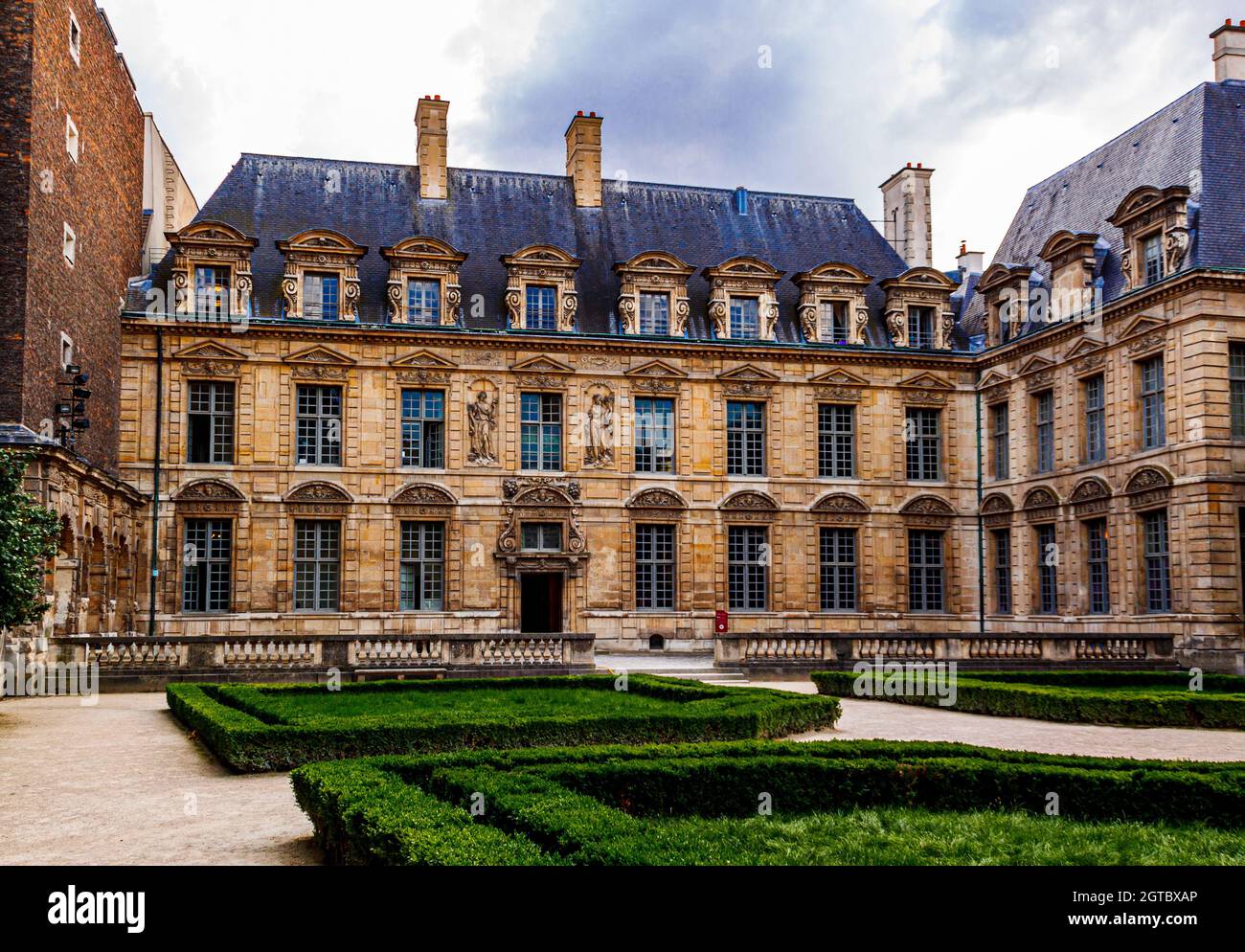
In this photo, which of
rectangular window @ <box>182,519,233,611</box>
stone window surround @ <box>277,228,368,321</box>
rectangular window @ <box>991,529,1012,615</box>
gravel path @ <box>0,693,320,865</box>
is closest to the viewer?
gravel path @ <box>0,693,320,865</box>

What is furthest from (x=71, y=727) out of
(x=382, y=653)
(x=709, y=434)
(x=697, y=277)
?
(x=697, y=277)

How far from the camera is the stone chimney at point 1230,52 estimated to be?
3080 centimetres

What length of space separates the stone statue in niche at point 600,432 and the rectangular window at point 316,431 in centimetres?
681

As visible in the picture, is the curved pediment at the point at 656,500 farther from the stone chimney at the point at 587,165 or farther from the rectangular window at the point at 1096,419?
the rectangular window at the point at 1096,419

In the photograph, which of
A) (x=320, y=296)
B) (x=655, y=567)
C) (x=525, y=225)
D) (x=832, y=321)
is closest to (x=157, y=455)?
(x=320, y=296)

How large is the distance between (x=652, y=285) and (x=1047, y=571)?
13376 mm

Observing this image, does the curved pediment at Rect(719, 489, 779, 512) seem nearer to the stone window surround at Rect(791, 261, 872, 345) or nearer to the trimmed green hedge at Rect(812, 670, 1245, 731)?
the stone window surround at Rect(791, 261, 872, 345)

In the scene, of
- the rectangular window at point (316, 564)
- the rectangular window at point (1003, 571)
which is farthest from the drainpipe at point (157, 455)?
the rectangular window at point (1003, 571)

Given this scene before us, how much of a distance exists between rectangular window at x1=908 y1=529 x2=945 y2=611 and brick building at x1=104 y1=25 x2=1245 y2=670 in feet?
0.33

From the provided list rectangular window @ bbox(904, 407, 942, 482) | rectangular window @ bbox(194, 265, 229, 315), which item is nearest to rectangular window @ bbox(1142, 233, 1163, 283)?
rectangular window @ bbox(904, 407, 942, 482)

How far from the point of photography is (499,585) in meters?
33.0

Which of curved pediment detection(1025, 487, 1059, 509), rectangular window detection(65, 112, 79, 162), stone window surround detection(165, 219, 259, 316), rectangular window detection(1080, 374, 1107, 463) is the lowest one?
curved pediment detection(1025, 487, 1059, 509)

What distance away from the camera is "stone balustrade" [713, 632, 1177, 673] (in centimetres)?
2575

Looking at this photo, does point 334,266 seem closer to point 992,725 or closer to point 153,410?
point 153,410
